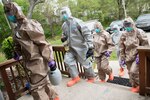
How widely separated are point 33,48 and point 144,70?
1696 mm

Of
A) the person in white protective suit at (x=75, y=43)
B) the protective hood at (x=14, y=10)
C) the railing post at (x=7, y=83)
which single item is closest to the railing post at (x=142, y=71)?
the person in white protective suit at (x=75, y=43)

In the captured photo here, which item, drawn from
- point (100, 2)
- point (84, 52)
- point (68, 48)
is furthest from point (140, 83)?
point (100, 2)

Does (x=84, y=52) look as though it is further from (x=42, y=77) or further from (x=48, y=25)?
(x=48, y=25)

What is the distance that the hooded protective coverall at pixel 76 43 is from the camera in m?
3.26

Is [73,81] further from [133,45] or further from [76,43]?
[133,45]

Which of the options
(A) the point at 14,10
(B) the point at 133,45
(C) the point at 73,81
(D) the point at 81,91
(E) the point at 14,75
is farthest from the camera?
(C) the point at 73,81

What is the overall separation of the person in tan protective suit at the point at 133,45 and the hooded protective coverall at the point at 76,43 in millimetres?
665

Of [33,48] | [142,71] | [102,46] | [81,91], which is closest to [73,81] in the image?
[81,91]

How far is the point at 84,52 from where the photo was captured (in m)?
3.45

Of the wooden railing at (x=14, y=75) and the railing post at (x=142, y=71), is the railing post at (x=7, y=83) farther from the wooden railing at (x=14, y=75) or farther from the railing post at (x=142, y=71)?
the railing post at (x=142, y=71)

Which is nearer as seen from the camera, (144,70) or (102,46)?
(144,70)

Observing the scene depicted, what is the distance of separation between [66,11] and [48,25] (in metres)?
14.6

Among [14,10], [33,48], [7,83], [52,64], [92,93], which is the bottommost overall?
[92,93]

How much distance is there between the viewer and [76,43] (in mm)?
3371
